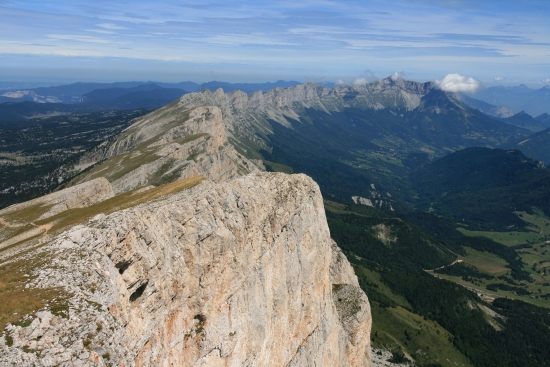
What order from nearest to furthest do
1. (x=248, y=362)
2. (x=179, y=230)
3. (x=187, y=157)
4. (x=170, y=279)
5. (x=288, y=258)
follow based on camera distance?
(x=170, y=279), (x=179, y=230), (x=248, y=362), (x=288, y=258), (x=187, y=157)

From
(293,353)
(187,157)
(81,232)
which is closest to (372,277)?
(187,157)

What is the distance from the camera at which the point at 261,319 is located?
146ft

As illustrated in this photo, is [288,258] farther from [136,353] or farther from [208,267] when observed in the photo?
[136,353]

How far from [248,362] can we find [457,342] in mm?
134756

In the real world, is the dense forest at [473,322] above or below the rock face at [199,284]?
below

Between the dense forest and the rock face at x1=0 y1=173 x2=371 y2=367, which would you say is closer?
the rock face at x1=0 y1=173 x2=371 y2=367

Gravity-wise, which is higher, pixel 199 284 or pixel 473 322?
pixel 199 284

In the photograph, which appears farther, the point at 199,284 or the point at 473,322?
the point at 473,322

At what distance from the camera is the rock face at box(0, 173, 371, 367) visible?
22.2 metres

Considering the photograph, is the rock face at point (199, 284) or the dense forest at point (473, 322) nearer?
the rock face at point (199, 284)

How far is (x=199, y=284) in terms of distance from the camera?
3666 centimetres

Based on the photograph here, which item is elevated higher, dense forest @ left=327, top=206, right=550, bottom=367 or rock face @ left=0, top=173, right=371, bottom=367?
rock face @ left=0, top=173, right=371, bottom=367

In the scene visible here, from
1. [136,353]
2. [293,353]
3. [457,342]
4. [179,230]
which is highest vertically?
[179,230]

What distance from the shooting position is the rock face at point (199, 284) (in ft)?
72.9
